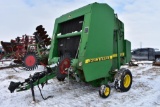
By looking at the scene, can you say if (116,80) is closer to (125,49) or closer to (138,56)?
(125,49)

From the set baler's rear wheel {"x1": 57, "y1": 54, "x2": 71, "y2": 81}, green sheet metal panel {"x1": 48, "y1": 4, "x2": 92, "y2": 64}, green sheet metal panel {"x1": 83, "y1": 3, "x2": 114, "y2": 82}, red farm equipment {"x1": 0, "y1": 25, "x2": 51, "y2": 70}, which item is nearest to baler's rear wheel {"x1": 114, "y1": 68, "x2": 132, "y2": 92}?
green sheet metal panel {"x1": 83, "y1": 3, "x2": 114, "y2": 82}

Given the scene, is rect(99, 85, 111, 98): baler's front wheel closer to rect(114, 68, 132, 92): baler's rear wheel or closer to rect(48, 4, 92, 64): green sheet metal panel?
rect(114, 68, 132, 92): baler's rear wheel

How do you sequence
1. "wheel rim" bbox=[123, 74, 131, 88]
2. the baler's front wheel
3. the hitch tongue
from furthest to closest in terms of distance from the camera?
"wheel rim" bbox=[123, 74, 131, 88] < the baler's front wheel < the hitch tongue

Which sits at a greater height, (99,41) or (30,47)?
(30,47)

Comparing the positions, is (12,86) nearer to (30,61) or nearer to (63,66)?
(30,61)

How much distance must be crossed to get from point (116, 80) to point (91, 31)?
1.68 metres

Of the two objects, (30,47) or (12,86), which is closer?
(12,86)

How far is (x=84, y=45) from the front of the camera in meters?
5.33

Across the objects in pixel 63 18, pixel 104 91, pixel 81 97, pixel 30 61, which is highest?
pixel 63 18

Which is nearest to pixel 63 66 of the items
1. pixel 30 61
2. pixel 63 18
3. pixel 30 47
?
pixel 30 61

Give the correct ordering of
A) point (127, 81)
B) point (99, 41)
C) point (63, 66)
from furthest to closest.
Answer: point (127, 81) → point (99, 41) → point (63, 66)

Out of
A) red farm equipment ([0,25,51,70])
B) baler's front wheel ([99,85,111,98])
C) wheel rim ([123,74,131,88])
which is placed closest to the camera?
baler's front wheel ([99,85,111,98])

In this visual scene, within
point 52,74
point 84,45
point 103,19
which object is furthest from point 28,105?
point 103,19

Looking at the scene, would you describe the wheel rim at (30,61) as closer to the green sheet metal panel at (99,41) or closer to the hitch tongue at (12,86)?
the hitch tongue at (12,86)
